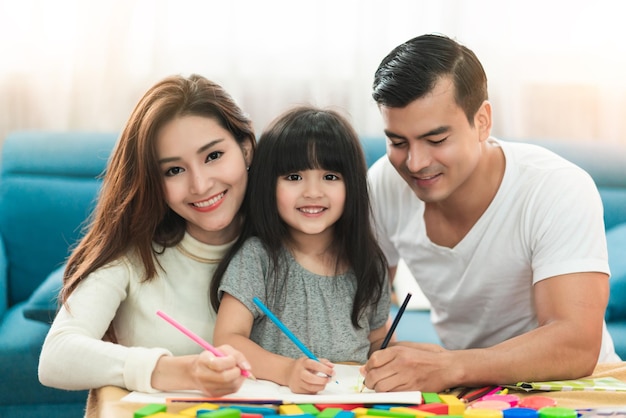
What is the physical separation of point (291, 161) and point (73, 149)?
1604mm

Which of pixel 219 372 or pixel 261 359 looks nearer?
pixel 219 372

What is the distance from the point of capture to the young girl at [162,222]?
153 centimetres

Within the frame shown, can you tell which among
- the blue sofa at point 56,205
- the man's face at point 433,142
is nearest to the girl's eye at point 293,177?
the man's face at point 433,142

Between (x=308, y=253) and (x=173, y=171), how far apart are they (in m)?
0.29

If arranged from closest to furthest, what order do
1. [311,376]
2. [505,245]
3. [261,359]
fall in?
1. [311,376]
2. [261,359]
3. [505,245]

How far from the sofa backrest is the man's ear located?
1.47 metres

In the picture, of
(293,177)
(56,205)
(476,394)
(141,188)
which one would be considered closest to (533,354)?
(476,394)

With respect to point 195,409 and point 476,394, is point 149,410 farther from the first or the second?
point 476,394

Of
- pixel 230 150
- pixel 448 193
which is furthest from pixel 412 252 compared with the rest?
pixel 230 150

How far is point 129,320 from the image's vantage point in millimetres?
1583

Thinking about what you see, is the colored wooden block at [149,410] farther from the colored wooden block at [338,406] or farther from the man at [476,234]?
the man at [476,234]

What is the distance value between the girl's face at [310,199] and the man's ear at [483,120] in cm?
37

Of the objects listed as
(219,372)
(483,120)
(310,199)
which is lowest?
(219,372)

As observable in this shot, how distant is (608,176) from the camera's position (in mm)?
3006
